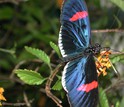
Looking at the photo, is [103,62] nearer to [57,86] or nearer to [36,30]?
[57,86]

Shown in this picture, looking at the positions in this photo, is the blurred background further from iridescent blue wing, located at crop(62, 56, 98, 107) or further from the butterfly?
iridescent blue wing, located at crop(62, 56, 98, 107)

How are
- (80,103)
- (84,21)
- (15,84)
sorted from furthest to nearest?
(15,84)
(84,21)
(80,103)

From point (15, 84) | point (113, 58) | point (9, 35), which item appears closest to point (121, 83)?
point (113, 58)

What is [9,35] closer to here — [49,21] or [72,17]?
[49,21]

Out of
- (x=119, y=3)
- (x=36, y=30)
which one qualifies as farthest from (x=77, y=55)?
(x=36, y=30)

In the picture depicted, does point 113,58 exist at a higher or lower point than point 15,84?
higher

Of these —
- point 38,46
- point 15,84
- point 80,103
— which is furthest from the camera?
point 38,46

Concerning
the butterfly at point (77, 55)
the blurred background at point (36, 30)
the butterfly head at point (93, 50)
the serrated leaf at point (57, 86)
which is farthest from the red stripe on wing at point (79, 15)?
the blurred background at point (36, 30)
